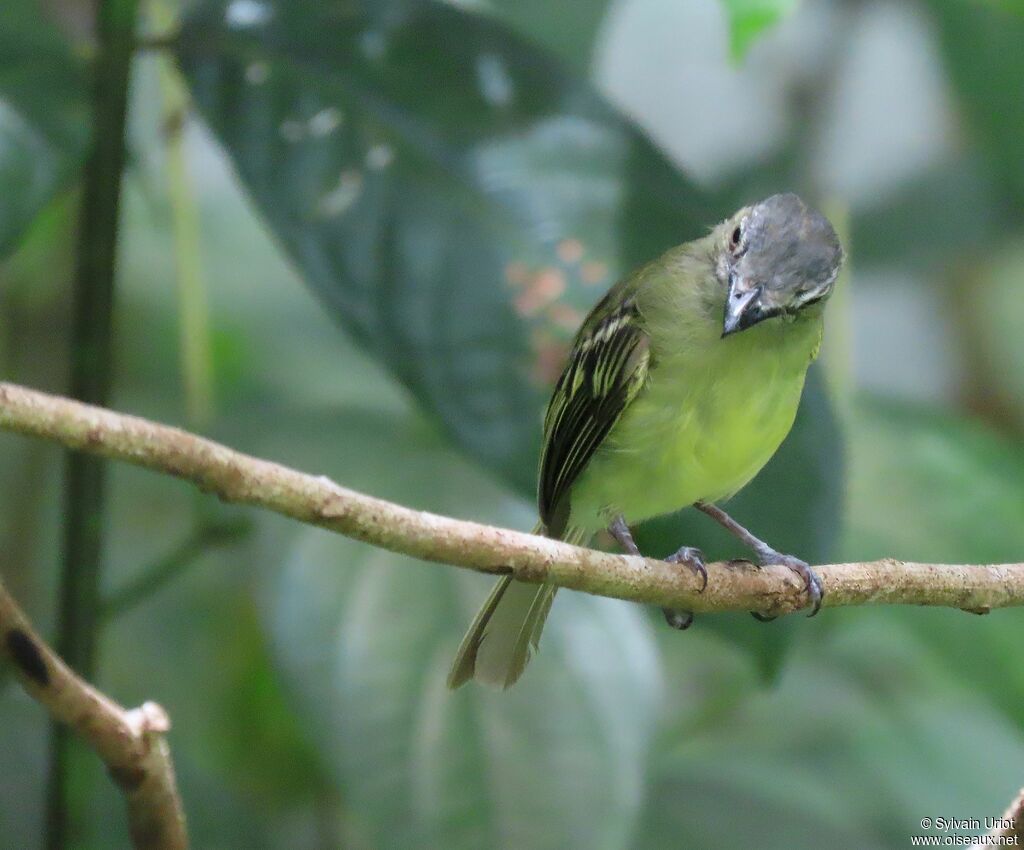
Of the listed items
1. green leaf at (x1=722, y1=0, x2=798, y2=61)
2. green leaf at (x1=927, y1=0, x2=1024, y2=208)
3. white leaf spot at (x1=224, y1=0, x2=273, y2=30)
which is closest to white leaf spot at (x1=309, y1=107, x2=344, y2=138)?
white leaf spot at (x1=224, y1=0, x2=273, y2=30)

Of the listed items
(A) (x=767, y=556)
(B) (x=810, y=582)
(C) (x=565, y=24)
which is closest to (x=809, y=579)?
(B) (x=810, y=582)

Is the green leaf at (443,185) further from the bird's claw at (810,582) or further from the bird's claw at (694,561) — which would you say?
the bird's claw at (810,582)

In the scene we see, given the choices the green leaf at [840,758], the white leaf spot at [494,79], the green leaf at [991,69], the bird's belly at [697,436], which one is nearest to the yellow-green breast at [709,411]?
the bird's belly at [697,436]

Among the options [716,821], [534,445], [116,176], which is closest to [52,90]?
[116,176]

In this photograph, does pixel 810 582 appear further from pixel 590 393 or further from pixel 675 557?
pixel 590 393

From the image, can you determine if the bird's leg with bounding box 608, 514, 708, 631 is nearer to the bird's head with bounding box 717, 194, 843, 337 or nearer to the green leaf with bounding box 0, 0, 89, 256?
the bird's head with bounding box 717, 194, 843, 337

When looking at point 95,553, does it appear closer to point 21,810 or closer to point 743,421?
point 21,810

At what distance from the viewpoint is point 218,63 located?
169 cm

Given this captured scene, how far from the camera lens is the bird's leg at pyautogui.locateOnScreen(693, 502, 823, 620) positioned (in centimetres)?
122

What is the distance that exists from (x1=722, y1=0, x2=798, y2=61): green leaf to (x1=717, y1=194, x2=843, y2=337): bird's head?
0.60ft

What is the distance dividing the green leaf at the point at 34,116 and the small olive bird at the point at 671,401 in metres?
0.64

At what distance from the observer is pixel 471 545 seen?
0.96 m

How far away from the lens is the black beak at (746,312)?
129 cm

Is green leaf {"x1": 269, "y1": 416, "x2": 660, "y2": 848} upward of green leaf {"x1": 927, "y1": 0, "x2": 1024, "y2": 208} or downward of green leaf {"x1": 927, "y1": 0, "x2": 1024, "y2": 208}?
downward
